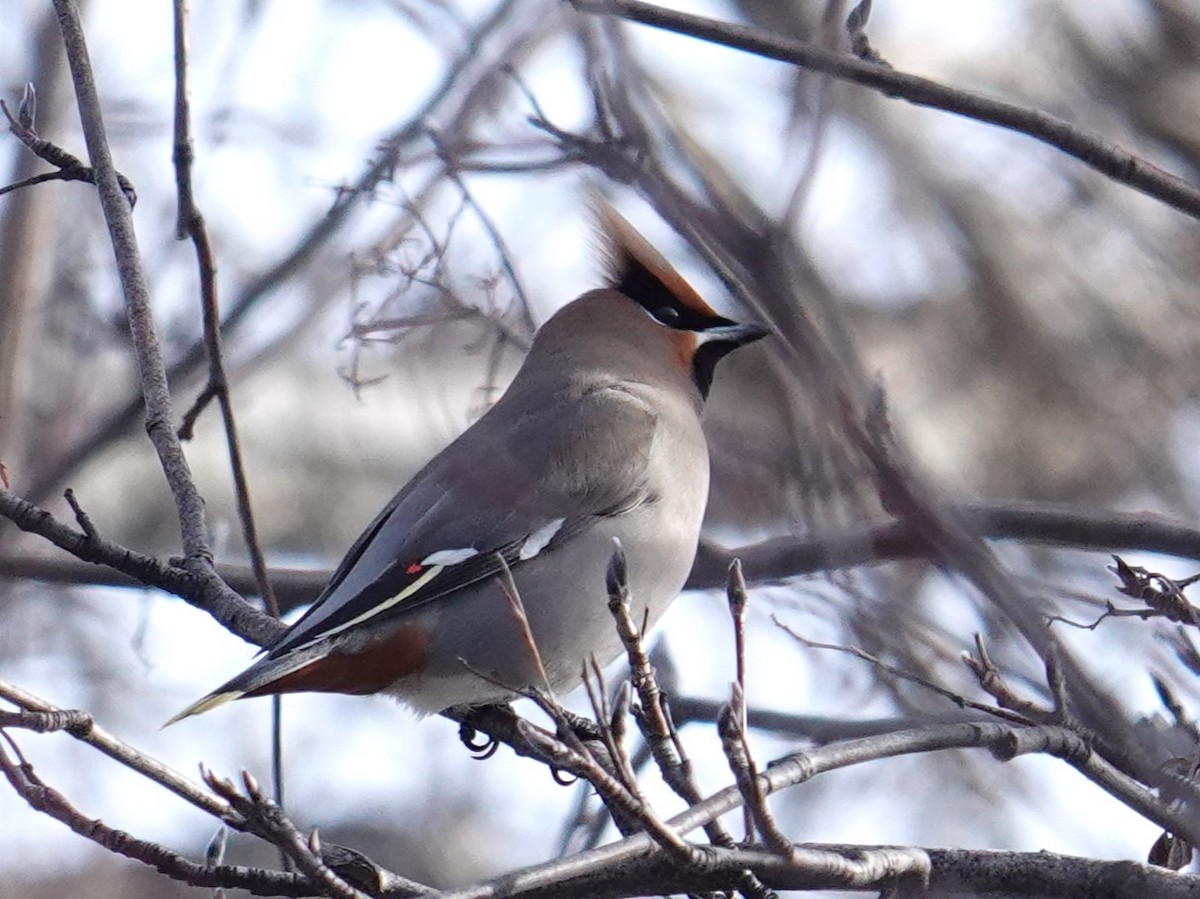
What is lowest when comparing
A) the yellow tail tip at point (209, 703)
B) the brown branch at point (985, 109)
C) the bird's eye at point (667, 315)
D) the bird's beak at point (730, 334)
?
the yellow tail tip at point (209, 703)

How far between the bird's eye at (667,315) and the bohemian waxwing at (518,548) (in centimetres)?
44

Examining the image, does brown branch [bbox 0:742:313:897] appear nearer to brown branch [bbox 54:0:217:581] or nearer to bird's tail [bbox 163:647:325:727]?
bird's tail [bbox 163:647:325:727]

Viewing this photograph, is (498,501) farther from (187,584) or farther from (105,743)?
(105,743)

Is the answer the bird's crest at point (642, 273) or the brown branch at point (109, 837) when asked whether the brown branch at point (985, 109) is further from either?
the bird's crest at point (642, 273)

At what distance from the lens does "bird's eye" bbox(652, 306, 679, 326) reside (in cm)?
483

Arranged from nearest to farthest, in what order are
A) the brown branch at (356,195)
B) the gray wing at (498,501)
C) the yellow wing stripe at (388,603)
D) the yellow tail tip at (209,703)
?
the yellow tail tip at (209,703) → the yellow wing stripe at (388,603) → the gray wing at (498,501) → the brown branch at (356,195)

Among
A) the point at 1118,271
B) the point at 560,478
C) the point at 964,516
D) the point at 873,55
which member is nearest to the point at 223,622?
the point at 560,478

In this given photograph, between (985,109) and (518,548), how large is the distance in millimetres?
1475

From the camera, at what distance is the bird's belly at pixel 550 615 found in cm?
360

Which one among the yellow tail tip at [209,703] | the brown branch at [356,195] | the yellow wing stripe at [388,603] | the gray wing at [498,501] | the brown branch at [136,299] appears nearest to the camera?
the yellow tail tip at [209,703]

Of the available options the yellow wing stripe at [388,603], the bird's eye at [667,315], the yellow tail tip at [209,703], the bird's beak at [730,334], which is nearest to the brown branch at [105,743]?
the yellow tail tip at [209,703]

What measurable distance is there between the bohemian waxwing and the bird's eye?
1.46 feet

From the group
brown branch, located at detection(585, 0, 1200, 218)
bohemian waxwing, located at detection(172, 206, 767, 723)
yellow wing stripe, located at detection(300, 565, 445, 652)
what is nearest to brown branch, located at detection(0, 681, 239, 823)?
bohemian waxwing, located at detection(172, 206, 767, 723)

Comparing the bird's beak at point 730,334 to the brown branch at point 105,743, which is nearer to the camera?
the brown branch at point 105,743
